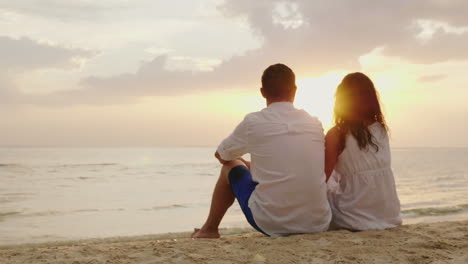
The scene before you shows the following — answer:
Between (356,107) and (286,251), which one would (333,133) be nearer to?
(356,107)

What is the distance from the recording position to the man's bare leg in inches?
154

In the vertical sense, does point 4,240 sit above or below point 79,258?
below

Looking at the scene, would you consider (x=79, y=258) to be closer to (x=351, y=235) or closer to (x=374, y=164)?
(x=351, y=235)

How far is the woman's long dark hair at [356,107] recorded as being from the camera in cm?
378

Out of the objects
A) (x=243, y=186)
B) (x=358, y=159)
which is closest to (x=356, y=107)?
(x=358, y=159)

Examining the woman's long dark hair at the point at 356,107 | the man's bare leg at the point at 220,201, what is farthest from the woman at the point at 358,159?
the man's bare leg at the point at 220,201

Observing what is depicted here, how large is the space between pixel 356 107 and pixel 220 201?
141cm

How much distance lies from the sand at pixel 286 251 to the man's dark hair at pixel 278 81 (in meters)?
1.14

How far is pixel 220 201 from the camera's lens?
13.3ft

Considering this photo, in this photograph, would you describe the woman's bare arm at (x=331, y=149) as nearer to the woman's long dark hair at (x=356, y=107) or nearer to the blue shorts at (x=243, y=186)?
the woman's long dark hair at (x=356, y=107)

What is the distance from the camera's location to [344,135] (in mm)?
3777

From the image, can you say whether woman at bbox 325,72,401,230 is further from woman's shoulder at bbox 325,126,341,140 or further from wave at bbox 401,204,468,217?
wave at bbox 401,204,468,217

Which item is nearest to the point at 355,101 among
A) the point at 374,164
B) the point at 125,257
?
the point at 374,164

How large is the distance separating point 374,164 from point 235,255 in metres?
1.43
